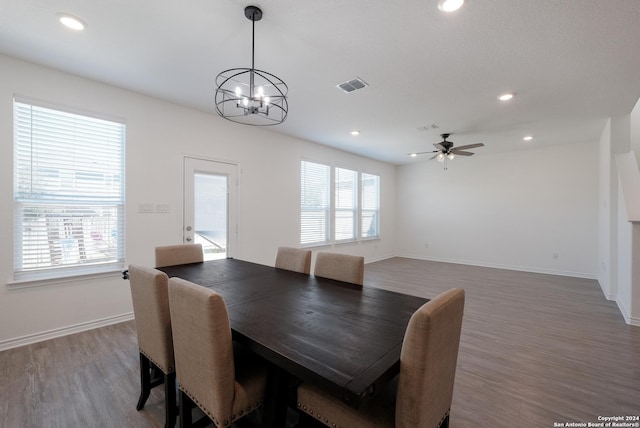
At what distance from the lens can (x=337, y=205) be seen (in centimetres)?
636

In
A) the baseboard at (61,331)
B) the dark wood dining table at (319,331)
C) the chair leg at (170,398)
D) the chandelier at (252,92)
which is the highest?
the chandelier at (252,92)

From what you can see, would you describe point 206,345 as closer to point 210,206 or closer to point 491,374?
point 491,374

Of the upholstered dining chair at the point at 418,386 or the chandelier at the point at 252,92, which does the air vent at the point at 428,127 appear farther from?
the upholstered dining chair at the point at 418,386

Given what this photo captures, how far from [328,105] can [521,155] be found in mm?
4996

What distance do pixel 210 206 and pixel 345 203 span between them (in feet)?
11.1

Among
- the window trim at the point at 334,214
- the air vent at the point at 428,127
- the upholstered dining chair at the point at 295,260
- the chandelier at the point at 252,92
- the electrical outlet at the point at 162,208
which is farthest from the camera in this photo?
the window trim at the point at 334,214

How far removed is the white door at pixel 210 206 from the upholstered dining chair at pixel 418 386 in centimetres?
311

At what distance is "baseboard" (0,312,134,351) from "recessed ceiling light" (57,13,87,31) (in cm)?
282

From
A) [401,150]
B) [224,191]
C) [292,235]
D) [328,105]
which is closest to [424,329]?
[328,105]

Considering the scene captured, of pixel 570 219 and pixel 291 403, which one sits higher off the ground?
pixel 570 219

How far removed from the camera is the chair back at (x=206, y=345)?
1177 mm

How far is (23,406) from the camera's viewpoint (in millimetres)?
1852

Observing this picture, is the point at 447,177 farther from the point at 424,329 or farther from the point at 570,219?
the point at 424,329

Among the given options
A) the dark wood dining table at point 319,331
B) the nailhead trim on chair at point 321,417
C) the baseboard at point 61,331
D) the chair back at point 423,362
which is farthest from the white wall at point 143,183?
the chair back at point 423,362
